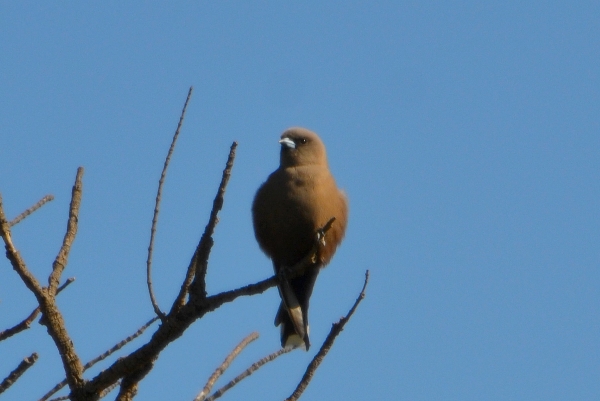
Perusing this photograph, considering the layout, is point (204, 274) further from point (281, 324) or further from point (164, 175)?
point (281, 324)

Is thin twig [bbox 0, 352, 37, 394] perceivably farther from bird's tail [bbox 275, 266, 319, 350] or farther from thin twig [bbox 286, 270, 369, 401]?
bird's tail [bbox 275, 266, 319, 350]

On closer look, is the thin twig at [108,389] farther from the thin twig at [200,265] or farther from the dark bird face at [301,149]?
the dark bird face at [301,149]

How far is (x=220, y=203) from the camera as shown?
2.79m

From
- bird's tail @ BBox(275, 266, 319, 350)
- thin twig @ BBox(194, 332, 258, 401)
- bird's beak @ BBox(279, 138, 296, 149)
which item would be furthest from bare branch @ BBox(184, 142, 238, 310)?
bird's beak @ BBox(279, 138, 296, 149)

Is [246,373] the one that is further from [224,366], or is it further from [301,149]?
[301,149]

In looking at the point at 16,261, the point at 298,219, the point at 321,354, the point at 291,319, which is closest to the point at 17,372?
the point at 16,261

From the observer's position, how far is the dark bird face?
622 centimetres

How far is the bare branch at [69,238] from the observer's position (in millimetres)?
2793

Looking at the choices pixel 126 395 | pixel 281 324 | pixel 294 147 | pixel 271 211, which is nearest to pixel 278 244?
pixel 271 211

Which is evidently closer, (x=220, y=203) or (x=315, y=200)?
(x=220, y=203)

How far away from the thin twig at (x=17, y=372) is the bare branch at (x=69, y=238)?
0.30 m

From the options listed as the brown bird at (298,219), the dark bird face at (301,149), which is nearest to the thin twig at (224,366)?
the brown bird at (298,219)

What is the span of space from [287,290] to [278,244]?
0.69 m

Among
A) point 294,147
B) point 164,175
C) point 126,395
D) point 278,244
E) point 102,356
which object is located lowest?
point 126,395
